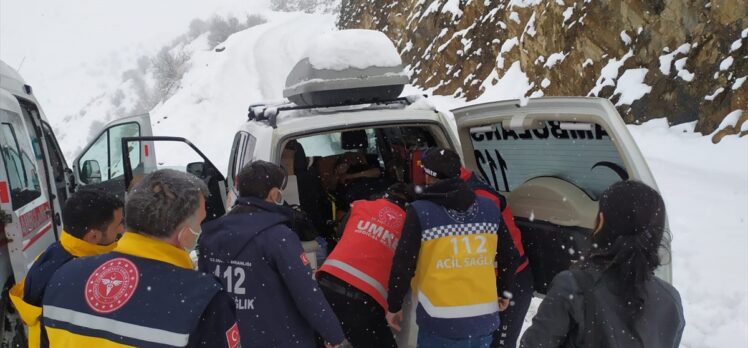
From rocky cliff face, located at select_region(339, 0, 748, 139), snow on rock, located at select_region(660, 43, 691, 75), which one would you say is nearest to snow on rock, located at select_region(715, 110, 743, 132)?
rocky cliff face, located at select_region(339, 0, 748, 139)

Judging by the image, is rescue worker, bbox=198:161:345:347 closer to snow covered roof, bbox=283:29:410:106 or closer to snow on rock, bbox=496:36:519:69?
snow covered roof, bbox=283:29:410:106

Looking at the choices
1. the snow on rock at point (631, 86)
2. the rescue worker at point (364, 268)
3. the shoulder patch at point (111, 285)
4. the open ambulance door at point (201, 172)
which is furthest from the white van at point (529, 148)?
the snow on rock at point (631, 86)

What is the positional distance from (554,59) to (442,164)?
973 cm

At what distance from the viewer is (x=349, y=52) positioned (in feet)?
15.1

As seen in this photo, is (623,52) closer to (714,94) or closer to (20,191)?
(714,94)

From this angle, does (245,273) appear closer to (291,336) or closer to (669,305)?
(291,336)

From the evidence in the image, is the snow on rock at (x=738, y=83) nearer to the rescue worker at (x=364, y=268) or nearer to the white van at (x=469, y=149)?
the white van at (x=469, y=149)

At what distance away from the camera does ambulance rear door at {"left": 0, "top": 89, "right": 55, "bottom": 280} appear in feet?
11.3

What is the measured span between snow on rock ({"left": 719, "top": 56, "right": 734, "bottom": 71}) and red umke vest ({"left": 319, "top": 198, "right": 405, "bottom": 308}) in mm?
6894

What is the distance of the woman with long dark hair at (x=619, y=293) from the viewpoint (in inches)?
74.9

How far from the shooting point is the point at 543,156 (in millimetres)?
3602

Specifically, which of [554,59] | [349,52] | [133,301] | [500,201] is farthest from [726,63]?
[133,301]

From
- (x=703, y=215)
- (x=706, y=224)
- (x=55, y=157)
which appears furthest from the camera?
(x=703, y=215)

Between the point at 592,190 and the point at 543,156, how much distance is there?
40 cm
